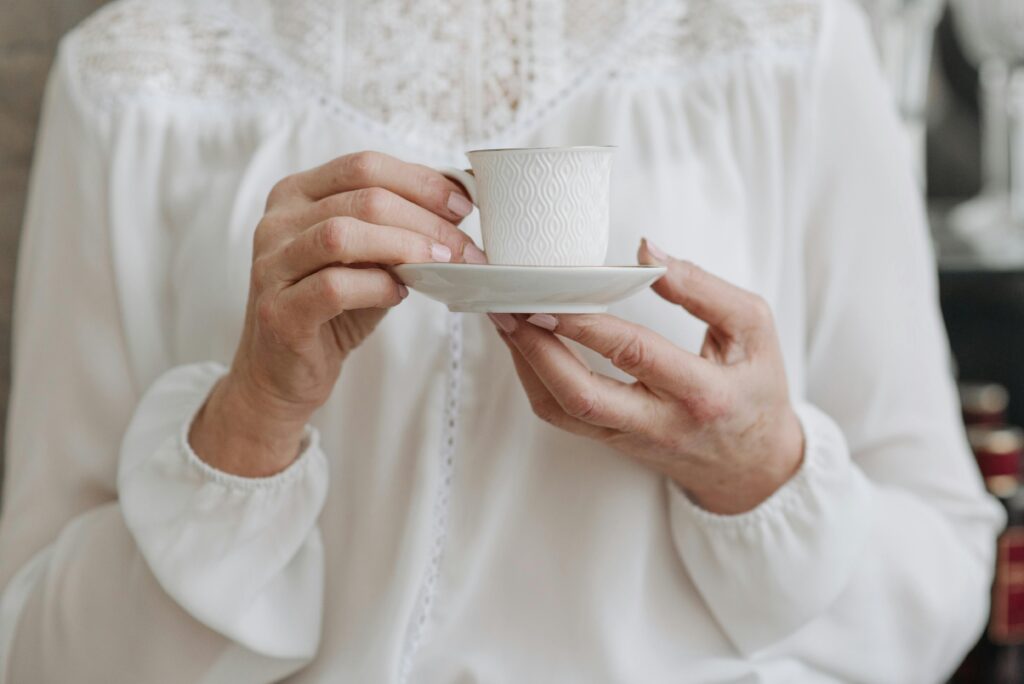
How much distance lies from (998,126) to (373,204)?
116cm

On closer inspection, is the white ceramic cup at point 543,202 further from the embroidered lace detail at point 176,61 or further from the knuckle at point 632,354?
the embroidered lace detail at point 176,61

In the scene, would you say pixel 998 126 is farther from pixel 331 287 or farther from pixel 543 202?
pixel 331 287

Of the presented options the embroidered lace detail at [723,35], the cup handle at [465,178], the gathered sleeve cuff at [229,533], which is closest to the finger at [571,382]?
the cup handle at [465,178]

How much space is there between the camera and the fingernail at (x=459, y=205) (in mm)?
657

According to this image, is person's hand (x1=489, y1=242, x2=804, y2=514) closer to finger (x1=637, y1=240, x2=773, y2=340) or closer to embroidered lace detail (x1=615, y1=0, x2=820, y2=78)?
finger (x1=637, y1=240, x2=773, y2=340)

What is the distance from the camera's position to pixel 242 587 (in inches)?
30.9

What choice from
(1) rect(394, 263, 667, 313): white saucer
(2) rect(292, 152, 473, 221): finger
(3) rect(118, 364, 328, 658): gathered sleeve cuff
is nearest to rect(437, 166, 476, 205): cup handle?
(2) rect(292, 152, 473, 221): finger

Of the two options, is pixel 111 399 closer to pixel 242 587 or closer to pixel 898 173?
pixel 242 587

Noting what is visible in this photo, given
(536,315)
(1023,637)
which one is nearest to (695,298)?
(536,315)

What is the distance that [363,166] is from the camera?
65 centimetres

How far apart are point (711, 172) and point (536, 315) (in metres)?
0.34

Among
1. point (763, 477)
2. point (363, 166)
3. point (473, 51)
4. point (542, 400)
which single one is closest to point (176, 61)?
point (473, 51)

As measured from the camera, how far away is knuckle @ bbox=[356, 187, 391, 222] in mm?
616

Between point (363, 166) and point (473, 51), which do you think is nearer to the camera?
point (363, 166)
